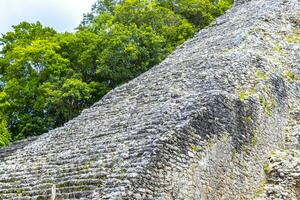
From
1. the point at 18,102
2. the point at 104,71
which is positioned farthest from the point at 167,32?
the point at 18,102

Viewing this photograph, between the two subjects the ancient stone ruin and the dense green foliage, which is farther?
the dense green foliage

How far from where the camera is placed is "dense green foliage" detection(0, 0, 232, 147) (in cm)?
1961

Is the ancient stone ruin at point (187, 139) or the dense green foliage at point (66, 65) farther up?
the dense green foliage at point (66, 65)

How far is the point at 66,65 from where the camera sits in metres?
20.8

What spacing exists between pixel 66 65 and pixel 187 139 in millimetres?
11398

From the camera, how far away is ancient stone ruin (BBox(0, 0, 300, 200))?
967 centimetres

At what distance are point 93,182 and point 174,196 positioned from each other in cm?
149

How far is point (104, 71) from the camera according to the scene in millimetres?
19875

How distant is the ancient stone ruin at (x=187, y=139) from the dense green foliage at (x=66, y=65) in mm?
4597

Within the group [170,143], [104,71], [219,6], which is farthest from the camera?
[219,6]

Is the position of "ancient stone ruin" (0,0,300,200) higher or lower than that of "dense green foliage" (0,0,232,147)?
lower

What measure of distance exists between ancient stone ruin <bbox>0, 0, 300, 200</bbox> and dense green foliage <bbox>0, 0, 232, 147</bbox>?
4.60 m

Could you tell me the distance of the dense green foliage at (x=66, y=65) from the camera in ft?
64.3

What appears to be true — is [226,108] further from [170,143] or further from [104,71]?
[104,71]
